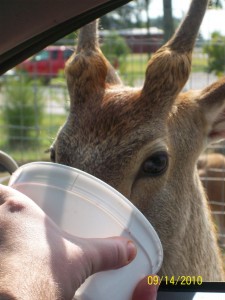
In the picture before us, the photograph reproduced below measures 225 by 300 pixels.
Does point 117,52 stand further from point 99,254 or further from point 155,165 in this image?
point 99,254

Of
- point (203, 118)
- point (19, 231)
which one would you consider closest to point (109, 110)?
point (203, 118)

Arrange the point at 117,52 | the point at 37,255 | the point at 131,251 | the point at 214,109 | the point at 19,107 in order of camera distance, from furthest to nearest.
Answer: the point at 19,107, the point at 117,52, the point at 214,109, the point at 131,251, the point at 37,255

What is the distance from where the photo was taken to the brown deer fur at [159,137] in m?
2.74

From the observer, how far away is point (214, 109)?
10.1 ft

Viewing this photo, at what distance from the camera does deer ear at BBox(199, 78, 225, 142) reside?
3.02 metres

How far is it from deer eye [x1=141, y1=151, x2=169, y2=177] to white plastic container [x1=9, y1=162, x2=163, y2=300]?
111 centimetres

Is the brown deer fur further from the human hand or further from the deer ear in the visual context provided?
the human hand

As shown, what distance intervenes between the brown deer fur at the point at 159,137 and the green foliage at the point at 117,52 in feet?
19.3

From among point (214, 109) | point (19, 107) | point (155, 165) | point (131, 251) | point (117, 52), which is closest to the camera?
point (131, 251)

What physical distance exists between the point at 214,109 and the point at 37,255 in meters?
1.98
